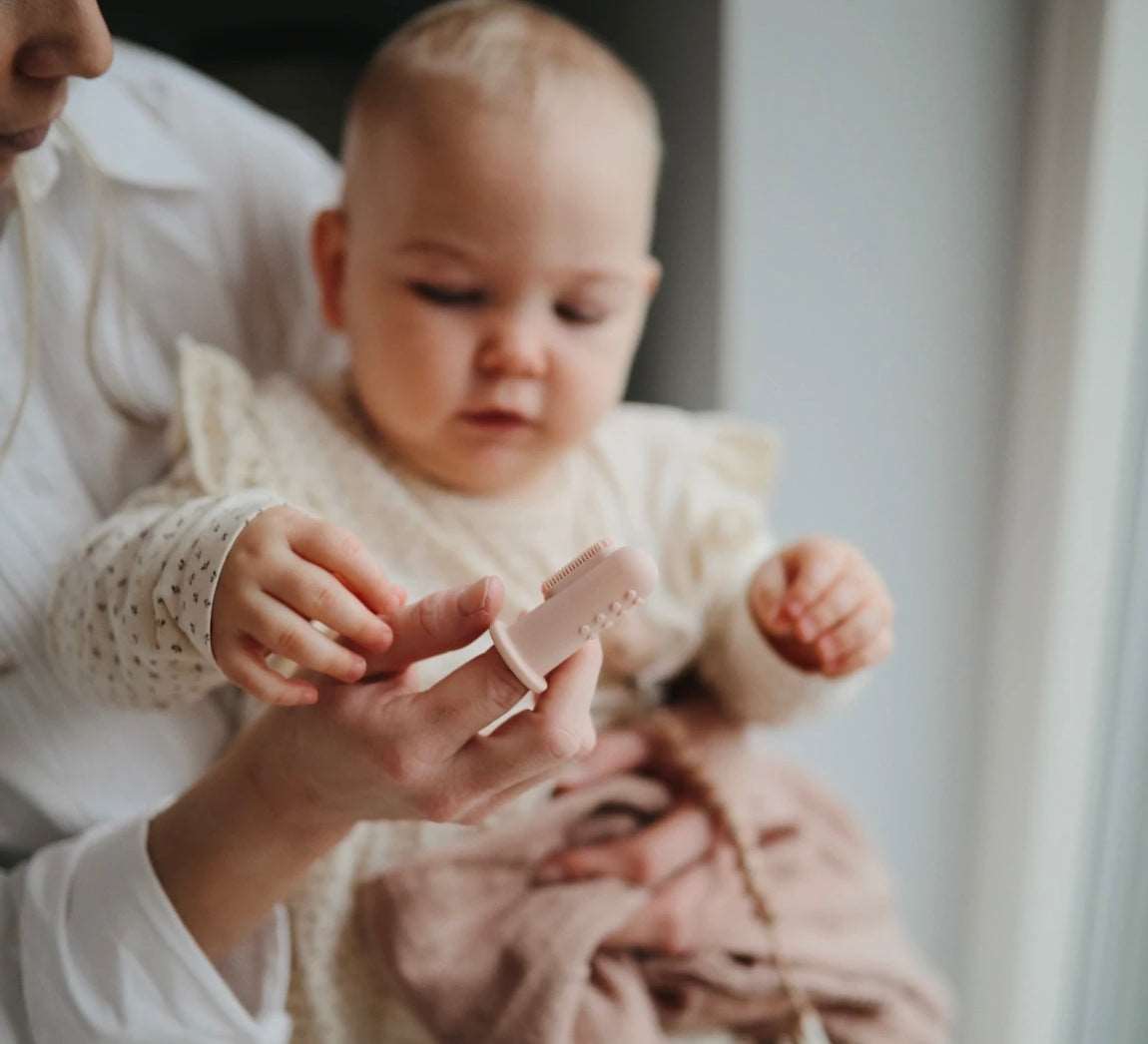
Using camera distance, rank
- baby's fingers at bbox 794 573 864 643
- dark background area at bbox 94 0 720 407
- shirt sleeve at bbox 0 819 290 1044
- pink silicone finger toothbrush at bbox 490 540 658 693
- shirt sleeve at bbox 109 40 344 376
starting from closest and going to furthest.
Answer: pink silicone finger toothbrush at bbox 490 540 658 693
shirt sleeve at bbox 0 819 290 1044
baby's fingers at bbox 794 573 864 643
shirt sleeve at bbox 109 40 344 376
dark background area at bbox 94 0 720 407

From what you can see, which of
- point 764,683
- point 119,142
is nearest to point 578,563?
point 764,683

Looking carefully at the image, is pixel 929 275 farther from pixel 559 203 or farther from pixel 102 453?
pixel 102 453

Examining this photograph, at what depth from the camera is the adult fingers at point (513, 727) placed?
0.53m

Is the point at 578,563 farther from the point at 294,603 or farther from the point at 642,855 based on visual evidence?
the point at 642,855

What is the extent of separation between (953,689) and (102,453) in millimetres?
834

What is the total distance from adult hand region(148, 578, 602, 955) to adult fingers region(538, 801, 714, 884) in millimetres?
171

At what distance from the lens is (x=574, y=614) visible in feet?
1.62

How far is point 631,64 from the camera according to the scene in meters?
1.12

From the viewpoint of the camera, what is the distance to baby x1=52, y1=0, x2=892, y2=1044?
0.72 m

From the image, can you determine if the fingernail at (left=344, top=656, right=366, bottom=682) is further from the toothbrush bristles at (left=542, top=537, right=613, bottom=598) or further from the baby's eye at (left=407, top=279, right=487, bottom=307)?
the baby's eye at (left=407, top=279, right=487, bottom=307)

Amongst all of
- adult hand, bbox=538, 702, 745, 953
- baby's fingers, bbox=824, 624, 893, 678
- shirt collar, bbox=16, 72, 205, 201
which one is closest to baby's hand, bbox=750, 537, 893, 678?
baby's fingers, bbox=824, 624, 893, 678

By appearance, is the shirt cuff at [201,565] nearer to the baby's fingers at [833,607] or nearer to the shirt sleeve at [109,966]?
the shirt sleeve at [109,966]

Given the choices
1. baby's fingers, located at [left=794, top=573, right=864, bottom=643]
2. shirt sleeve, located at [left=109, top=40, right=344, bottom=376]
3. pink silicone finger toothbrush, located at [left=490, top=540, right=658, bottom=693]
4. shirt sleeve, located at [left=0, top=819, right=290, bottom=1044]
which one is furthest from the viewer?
shirt sleeve, located at [left=109, top=40, right=344, bottom=376]

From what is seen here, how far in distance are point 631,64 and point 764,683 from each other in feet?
2.23
